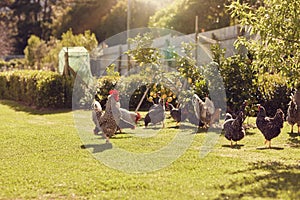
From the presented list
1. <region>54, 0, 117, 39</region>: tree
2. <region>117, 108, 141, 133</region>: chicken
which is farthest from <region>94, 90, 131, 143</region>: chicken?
<region>54, 0, 117, 39</region>: tree

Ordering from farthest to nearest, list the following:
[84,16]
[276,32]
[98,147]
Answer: [84,16], [98,147], [276,32]

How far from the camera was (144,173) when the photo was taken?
23.4ft

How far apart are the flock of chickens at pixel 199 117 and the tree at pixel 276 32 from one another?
1315mm

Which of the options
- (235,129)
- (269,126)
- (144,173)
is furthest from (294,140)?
(144,173)

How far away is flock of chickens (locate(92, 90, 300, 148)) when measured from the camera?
9336mm

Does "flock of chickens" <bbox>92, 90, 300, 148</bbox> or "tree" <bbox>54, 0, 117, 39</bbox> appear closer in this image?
"flock of chickens" <bbox>92, 90, 300, 148</bbox>

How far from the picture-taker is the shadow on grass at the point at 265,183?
5.80 meters

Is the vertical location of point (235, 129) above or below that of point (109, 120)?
below

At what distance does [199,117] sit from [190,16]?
21.2 metres

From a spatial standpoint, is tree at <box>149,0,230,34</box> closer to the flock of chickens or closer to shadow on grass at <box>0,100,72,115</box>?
shadow on grass at <box>0,100,72,115</box>

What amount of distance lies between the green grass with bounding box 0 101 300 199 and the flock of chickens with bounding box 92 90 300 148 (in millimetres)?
322

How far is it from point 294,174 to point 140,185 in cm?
231

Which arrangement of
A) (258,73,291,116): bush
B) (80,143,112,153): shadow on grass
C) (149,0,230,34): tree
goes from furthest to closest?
(149,0,230,34): tree, (258,73,291,116): bush, (80,143,112,153): shadow on grass

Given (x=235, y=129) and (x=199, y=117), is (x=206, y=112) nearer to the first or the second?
(x=199, y=117)
